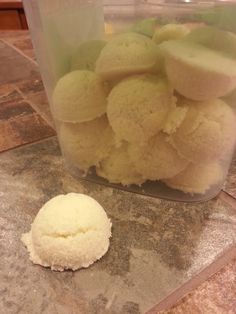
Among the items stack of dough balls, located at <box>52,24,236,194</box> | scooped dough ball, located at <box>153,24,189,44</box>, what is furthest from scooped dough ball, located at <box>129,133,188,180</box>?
scooped dough ball, located at <box>153,24,189,44</box>

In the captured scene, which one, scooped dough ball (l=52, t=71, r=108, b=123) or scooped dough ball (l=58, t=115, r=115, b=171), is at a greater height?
scooped dough ball (l=52, t=71, r=108, b=123)

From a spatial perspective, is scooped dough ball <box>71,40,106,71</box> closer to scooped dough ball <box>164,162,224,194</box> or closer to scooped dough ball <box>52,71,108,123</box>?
scooped dough ball <box>52,71,108,123</box>

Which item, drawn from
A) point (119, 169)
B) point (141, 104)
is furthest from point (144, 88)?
point (119, 169)

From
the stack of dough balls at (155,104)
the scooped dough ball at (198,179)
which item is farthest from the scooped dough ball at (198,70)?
the scooped dough ball at (198,179)

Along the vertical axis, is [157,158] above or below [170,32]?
below

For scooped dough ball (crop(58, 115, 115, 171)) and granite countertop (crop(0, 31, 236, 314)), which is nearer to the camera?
granite countertop (crop(0, 31, 236, 314))

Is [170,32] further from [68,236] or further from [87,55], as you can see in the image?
[68,236]

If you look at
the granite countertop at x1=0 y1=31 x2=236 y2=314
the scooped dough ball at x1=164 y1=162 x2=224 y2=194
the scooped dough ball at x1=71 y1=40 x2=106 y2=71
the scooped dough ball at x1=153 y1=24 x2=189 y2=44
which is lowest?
the granite countertop at x1=0 y1=31 x2=236 y2=314

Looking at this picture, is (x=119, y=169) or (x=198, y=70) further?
(x=119, y=169)
